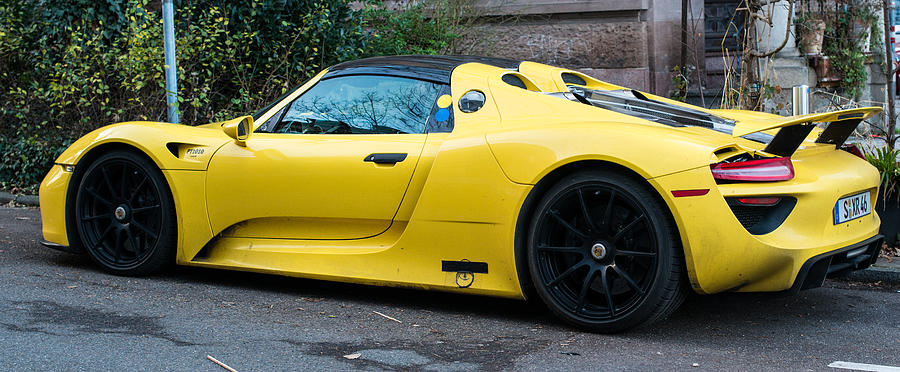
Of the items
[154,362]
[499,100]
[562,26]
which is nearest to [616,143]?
[499,100]

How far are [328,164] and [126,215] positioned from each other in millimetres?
1409

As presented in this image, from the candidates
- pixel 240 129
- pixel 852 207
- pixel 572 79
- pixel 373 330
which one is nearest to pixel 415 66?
pixel 572 79

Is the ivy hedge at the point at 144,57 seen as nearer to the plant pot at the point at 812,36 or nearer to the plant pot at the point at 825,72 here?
the plant pot at the point at 812,36

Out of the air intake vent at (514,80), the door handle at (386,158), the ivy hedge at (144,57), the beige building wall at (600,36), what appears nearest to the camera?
the door handle at (386,158)

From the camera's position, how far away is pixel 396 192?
4.55 metres

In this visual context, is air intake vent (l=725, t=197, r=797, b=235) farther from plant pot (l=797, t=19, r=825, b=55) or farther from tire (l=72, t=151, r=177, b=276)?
plant pot (l=797, t=19, r=825, b=55)

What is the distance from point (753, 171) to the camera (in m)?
3.87

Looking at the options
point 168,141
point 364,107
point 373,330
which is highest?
point 364,107

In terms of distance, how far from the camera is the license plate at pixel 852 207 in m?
4.06

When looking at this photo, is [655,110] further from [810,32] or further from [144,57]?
[810,32]

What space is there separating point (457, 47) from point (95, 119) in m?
4.04

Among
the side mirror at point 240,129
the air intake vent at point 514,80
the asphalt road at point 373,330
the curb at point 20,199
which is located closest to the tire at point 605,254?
the asphalt road at point 373,330

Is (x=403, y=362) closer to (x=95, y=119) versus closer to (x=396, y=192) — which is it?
(x=396, y=192)

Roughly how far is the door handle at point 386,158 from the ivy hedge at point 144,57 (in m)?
4.33
